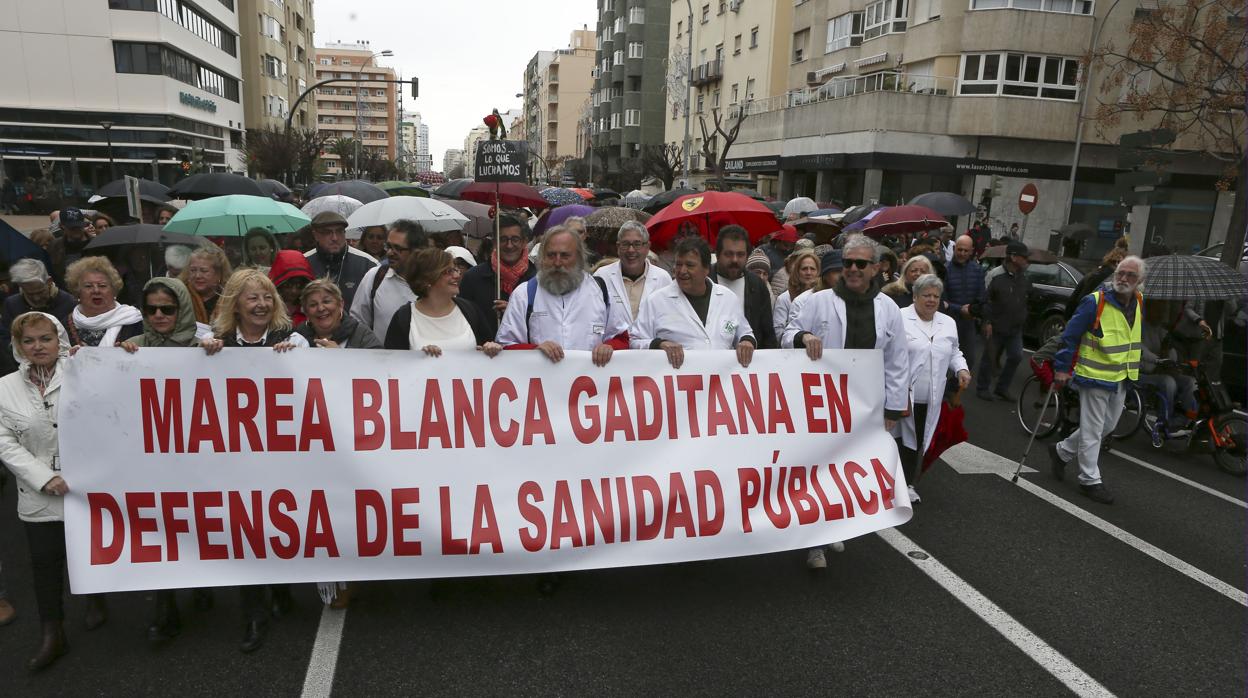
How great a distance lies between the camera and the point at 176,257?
642cm

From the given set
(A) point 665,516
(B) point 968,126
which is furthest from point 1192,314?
(B) point 968,126

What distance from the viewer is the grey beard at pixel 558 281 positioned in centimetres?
459

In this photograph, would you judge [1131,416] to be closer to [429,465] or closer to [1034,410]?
[1034,410]

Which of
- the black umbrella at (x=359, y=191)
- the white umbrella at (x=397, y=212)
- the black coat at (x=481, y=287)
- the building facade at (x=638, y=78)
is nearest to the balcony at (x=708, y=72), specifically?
the building facade at (x=638, y=78)

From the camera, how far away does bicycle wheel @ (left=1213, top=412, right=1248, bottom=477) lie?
22.4 ft

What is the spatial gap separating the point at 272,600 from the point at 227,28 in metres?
58.1

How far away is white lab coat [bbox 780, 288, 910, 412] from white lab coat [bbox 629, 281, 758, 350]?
468mm

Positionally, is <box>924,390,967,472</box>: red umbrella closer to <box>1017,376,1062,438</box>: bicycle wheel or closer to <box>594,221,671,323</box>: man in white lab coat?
<box>594,221,671,323</box>: man in white lab coat

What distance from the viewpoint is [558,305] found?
183 inches

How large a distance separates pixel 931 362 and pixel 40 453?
5.06m

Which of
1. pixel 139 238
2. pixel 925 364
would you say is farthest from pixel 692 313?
pixel 139 238

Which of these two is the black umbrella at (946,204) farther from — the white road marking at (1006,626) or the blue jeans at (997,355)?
the white road marking at (1006,626)

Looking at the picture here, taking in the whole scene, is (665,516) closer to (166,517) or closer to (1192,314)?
(166,517)

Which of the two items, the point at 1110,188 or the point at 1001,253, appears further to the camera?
the point at 1110,188
